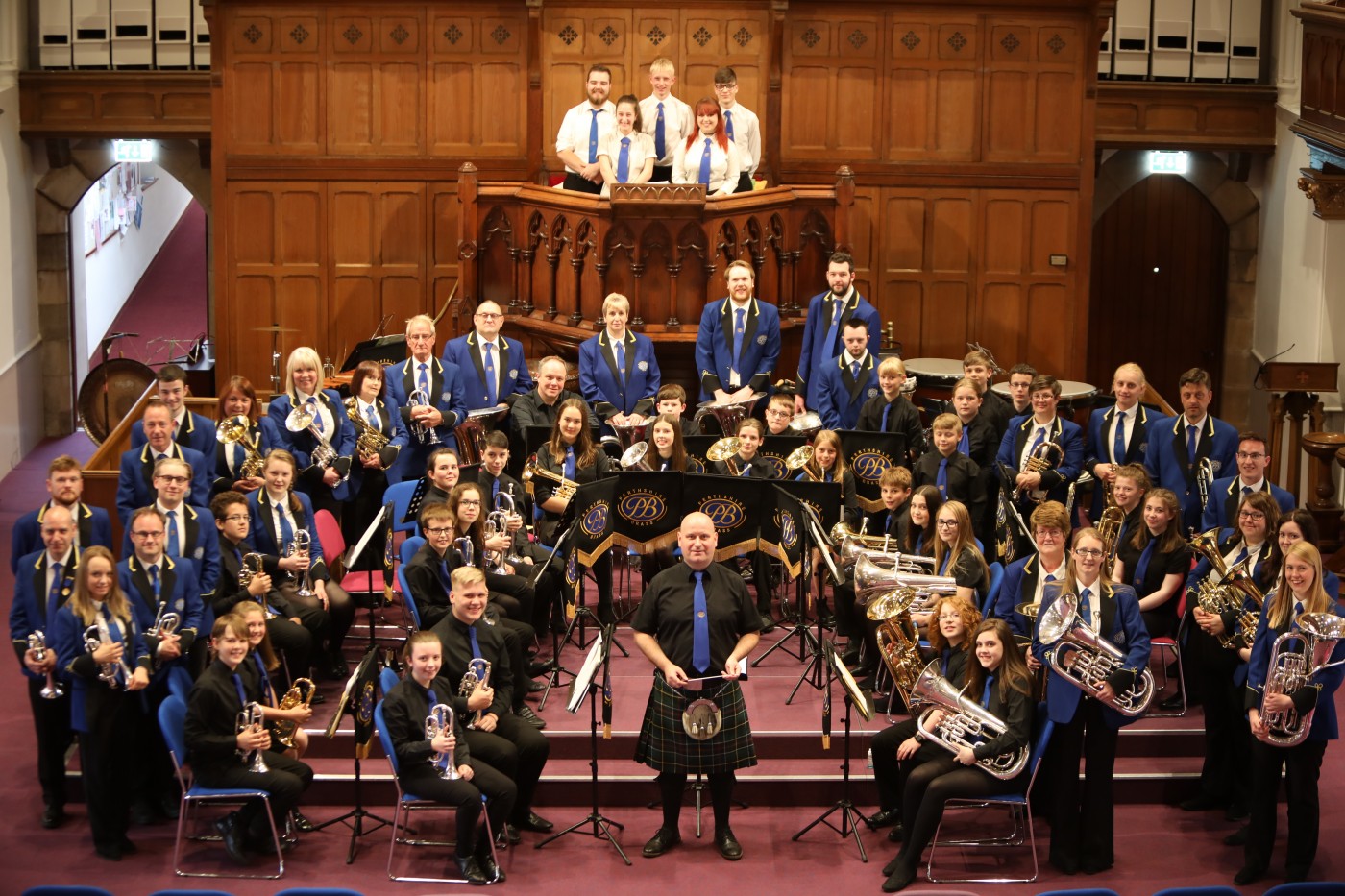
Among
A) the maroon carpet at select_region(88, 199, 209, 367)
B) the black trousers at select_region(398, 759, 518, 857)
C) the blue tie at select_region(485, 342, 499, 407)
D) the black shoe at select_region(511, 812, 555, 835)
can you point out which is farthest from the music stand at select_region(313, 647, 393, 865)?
the maroon carpet at select_region(88, 199, 209, 367)

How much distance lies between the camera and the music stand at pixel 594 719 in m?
7.54

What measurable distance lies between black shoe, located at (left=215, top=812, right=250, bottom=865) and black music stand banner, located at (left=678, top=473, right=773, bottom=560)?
2.87m

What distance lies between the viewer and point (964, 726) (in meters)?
8.01

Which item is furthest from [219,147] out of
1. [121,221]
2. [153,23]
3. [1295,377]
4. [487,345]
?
[1295,377]

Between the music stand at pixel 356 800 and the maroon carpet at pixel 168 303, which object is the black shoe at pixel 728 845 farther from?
the maroon carpet at pixel 168 303

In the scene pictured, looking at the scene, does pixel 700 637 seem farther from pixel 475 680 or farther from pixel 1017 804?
→ pixel 1017 804

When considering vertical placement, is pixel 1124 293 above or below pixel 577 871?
above

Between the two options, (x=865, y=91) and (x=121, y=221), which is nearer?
(x=865, y=91)

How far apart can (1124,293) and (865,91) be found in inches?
201

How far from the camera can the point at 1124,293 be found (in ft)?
59.8

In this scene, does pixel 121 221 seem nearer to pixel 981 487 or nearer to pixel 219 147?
pixel 219 147

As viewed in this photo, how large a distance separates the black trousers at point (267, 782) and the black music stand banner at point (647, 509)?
88.5 inches

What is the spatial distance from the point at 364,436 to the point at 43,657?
8.10 ft

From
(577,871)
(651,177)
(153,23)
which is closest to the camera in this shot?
(577,871)
